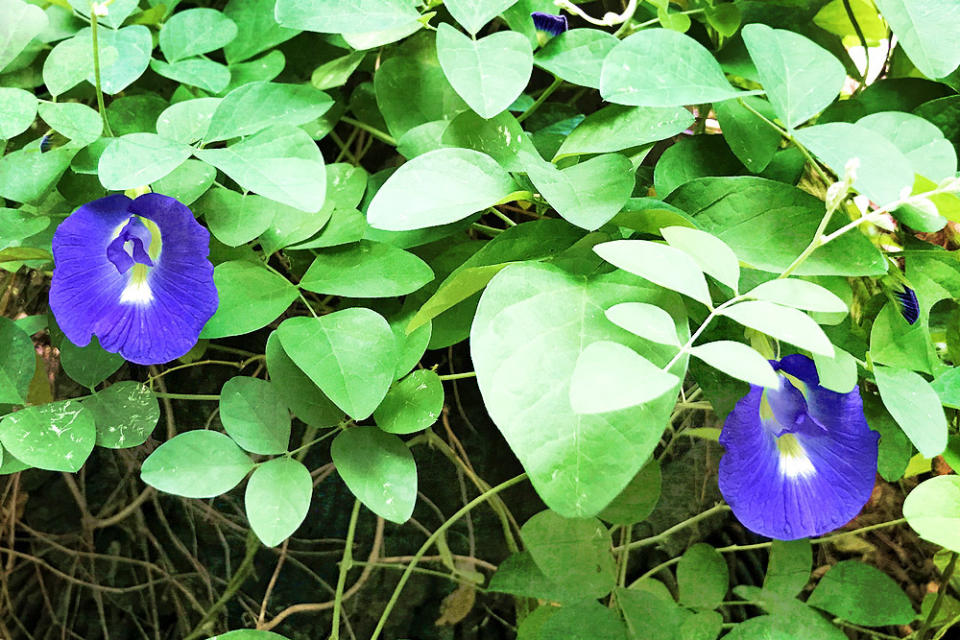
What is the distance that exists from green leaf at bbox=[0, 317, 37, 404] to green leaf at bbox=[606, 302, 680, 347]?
561mm

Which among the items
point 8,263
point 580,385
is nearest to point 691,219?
point 580,385

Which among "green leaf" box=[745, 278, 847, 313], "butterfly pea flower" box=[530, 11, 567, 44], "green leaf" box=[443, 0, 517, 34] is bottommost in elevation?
"green leaf" box=[745, 278, 847, 313]

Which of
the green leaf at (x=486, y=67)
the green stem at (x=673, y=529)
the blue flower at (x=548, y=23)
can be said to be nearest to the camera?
the green leaf at (x=486, y=67)

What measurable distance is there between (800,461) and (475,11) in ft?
1.58

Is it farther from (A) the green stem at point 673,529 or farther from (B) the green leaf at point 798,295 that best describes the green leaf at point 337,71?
(A) the green stem at point 673,529

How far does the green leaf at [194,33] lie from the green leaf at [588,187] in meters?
0.44

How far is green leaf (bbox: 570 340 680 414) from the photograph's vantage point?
44 centimetres

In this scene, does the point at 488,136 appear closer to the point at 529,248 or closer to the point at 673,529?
the point at 529,248

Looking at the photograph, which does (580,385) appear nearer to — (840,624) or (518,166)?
(518,166)

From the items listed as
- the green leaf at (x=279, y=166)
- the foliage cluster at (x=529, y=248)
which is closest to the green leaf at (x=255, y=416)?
the foliage cluster at (x=529, y=248)

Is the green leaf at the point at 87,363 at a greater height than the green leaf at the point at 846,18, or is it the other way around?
the green leaf at the point at 846,18

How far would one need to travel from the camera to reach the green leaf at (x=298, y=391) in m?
0.73

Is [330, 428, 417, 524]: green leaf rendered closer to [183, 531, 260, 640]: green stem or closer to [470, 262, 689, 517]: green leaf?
[470, 262, 689, 517]: green leaf

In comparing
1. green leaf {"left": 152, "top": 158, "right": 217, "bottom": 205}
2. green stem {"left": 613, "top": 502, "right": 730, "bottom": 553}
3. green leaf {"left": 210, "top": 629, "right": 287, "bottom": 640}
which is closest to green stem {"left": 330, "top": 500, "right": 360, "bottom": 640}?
green leaf {"left": 210, "top": 629, "right": 287, "bottom": 640}
